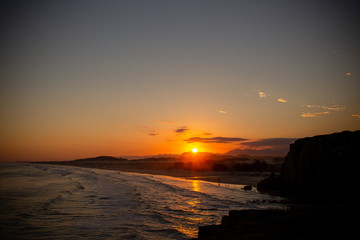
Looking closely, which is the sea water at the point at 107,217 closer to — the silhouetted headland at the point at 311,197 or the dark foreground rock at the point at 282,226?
the dark foreground rock at the point at 282,226

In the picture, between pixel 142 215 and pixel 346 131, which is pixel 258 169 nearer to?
pixel 346 131

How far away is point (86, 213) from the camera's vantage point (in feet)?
56.9

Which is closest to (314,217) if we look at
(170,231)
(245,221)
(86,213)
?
(245,221)

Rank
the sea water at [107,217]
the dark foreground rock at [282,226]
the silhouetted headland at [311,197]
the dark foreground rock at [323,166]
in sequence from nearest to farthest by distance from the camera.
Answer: the dark foreground rock at [282,226] → the silhouetted headland at [311,197] → the sea water at [107,217] → the dark foreground rock at [323,166]

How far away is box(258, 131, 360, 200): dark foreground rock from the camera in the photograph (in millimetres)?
19250

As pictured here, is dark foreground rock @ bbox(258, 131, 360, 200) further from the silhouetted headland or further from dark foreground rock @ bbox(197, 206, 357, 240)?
dark foreground rock @ bbox(197, 206, 357, 240)

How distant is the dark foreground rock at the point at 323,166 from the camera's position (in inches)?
758

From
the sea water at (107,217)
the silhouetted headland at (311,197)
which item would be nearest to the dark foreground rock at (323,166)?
the silhouetted headland at (311,197)

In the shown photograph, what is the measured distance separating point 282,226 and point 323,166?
16.7 metres

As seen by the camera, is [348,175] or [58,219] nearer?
[58,219]

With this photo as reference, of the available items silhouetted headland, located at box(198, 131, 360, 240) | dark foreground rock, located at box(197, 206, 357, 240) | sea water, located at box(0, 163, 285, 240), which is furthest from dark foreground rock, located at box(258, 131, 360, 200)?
dark foreground rock, located at box(197, 206, 357, 240)

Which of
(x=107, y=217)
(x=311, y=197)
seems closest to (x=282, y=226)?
(x=107, y=217)

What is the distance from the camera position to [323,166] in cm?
2152

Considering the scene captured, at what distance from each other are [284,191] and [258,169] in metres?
37.9
